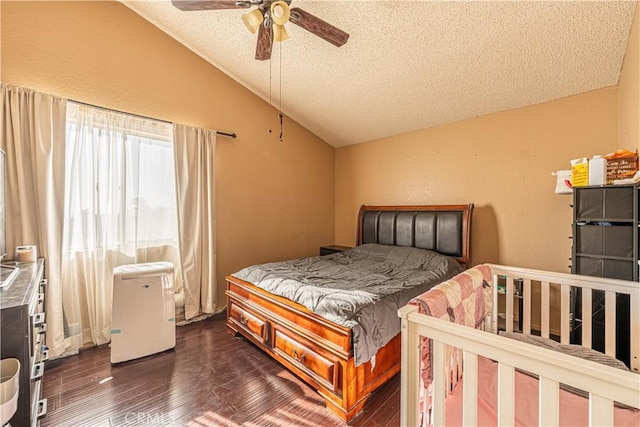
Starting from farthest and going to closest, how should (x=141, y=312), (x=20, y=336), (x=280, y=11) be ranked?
(x=141, y=312), (x=280, y=11), (x=20, y=336)

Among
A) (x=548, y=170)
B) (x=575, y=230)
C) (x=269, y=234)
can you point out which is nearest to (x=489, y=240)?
(x=548, y=170)

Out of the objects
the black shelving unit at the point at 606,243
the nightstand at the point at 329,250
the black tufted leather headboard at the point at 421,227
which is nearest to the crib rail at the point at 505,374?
the black shelving unit at the point at 606,243

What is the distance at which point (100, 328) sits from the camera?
8.49ft

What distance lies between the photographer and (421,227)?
11.3 ft

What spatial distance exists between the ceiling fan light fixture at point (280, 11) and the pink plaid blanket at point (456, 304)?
188cm

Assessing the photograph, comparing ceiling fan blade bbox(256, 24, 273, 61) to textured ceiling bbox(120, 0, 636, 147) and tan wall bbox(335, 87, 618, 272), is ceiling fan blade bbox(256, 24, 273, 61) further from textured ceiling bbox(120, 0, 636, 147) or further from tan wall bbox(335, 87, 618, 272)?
tan wall bbox(335, 87, 618, 272)

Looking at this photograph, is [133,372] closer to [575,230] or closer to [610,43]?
[575,230]

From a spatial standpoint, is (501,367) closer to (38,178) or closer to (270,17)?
(270,17)

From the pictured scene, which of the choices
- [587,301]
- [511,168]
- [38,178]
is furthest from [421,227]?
[38,178]

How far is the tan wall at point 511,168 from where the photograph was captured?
2.60 m

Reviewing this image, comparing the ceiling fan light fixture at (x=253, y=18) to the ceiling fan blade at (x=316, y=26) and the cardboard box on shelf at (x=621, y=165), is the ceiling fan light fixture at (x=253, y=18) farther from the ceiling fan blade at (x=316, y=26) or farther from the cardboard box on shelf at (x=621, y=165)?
the cardboard box on shelf at (x=621, y=165)

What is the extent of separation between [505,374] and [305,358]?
1402mm

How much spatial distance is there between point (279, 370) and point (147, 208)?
6.89 feet

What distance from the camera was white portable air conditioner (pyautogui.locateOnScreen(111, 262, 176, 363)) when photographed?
229cm
